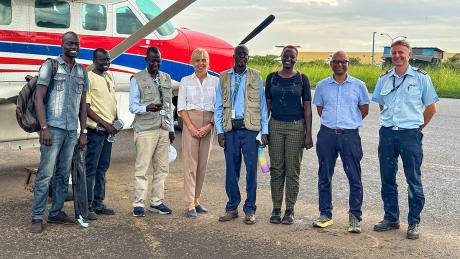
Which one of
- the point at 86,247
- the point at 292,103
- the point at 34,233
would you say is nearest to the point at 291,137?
the point at 292,103

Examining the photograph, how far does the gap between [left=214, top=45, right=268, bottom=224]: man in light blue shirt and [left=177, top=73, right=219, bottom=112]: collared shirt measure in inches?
5.2

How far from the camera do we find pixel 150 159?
5.58 meters

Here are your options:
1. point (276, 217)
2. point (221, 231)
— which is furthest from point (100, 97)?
point (276, 217)

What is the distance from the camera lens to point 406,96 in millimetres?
4941

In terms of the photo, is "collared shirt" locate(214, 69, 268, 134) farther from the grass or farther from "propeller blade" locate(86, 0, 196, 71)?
the grass

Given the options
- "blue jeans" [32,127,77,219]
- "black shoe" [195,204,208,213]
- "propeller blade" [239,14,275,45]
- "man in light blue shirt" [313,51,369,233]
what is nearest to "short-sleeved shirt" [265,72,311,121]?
"man in light blue shirt" [313,51,369,233]

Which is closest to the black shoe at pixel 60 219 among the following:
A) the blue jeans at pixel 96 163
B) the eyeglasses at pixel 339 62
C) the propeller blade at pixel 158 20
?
the blue jeans at pixel 96 163

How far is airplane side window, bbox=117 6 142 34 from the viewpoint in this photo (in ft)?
26.2

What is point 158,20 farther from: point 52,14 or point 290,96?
point 52,14

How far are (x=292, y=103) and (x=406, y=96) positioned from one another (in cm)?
106

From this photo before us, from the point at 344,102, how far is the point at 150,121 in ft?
6.48

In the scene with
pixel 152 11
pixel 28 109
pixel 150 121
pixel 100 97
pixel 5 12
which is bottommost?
pixel 150 121

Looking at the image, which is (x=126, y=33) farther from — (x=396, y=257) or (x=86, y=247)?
(x=396, y=257)

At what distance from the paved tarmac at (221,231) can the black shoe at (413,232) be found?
68mm
